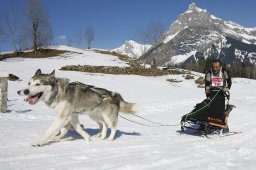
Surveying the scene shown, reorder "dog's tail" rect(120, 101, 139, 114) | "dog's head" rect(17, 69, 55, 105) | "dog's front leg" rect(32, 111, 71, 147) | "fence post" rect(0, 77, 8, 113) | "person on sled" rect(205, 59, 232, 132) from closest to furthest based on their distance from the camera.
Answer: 1. "dog's head" rect(17, 69, 55, 105)
2. "dog's front leg" rect(32, 111, 71, 147)
3. "dog's tail" rect(120, 101, 139, 114)
4. "person on sled" rect(205, 59, 232, 132)
5. "fence post" rect(0, 77, 8, 113)

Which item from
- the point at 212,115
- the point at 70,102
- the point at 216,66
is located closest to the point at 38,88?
the point at 70,102

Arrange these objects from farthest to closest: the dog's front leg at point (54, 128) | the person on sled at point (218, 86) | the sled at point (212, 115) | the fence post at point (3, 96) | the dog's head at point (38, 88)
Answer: the fence post at point (3, 96)
the person on sled at point (218, 86)
the sled at point (212, 115)
the dog's front leg at point (54, 128)
the dog's head at point (38, 88)

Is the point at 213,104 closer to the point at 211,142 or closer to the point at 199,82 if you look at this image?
the point at 211,142

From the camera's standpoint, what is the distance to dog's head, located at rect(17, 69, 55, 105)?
6885 millimetres

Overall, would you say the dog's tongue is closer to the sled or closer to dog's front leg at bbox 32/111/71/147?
dog's front leg at bbox 32/111/71/147

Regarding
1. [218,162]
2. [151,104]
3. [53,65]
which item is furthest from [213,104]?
[53,65]

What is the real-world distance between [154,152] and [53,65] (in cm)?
3220

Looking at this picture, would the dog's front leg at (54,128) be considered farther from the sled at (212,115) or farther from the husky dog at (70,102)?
the sled at (212,115)

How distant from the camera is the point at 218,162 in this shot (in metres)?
6.30

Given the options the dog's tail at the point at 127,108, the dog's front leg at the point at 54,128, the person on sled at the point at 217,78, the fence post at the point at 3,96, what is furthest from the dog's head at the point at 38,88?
the fence post at the point at 3,96

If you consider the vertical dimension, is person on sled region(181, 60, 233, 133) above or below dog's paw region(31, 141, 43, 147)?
above

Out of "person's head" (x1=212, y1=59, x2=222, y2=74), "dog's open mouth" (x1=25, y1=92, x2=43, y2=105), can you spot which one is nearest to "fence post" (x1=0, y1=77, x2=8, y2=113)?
"dog's open mouth" (x1=25, y1=92, x2=43, y2=105)

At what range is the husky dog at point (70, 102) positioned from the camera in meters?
7.02

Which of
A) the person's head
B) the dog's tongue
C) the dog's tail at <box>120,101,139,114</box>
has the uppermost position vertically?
the person's head
